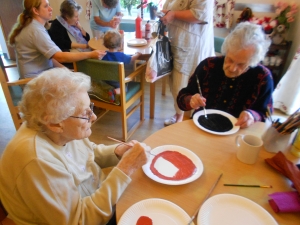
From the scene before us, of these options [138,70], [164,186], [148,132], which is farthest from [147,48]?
[164,186]

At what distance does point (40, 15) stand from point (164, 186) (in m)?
2.05

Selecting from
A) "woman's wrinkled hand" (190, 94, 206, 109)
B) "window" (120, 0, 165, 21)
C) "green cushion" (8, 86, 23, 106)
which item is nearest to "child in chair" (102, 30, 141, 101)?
"green cushion" (8, 86, 23, 106)

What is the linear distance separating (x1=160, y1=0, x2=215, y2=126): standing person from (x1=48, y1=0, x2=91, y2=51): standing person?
3.88 feet

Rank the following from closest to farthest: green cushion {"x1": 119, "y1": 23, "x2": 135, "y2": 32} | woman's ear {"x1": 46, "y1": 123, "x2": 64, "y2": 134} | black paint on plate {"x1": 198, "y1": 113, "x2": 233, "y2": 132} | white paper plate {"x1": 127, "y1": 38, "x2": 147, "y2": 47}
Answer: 1. woman's ear {"x1": 46, "y1": 123, "x2": 64, "y2": 134}
2. black paint on plate {"x1": 198, "y1": 113, "x2": 233, "y2": 132}
3. white paper plate {"x1": 127, "y1": 38, "x2": 147, "y2": 47}
4. green cushion {"x1": 119, "y1": 23, "x2": 135, "y2": 32}

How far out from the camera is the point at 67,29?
2.72 metres

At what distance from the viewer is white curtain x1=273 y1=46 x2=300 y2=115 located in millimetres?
2557

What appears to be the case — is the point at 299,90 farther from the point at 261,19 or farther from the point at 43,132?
the point at 43,132

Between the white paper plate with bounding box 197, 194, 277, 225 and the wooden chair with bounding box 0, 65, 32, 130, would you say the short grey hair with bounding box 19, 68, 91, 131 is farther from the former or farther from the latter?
the wooden chair with bounding box 0, 65, 32, 130

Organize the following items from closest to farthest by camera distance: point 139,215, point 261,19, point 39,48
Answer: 1. point 139,215
2. point 39,48
3. point 261,19

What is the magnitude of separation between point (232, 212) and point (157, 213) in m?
0.25

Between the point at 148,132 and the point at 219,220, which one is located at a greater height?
the point at 219,220

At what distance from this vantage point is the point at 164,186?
806 mm

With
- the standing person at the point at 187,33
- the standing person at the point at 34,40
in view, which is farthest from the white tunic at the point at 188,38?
the standing person at the point at 34,40

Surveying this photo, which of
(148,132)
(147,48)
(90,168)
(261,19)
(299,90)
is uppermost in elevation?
(261,19)
